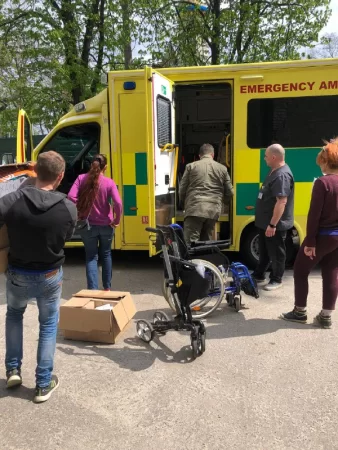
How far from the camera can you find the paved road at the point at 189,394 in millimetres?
2443

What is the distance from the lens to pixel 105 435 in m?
2.47

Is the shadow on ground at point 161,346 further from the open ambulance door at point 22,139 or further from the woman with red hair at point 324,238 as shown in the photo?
the open ambulance door at point 22,139

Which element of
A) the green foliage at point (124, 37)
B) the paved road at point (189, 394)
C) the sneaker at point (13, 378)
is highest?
the green foliage at point (124, 37)

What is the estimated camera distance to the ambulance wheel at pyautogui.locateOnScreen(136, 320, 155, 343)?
11.8 ft

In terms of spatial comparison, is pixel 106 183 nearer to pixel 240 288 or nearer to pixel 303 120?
pixel 240 288

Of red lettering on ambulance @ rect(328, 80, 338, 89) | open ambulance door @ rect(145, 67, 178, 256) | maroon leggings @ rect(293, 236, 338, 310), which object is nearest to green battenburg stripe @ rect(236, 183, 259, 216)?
open ambulance door @ rect(145, 67, 178, 256)

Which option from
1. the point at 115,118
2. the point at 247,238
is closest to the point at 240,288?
the point at 247,238

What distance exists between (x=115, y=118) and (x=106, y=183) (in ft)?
4.67

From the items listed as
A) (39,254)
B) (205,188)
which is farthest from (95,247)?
(39,254)

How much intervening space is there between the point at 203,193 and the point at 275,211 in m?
0.87

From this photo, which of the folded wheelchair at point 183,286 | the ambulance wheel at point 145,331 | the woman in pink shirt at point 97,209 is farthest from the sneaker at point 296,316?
the woman in pink shirt at point 97,209

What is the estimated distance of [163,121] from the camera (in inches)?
202

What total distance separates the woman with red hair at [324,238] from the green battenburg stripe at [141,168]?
2.42 metres

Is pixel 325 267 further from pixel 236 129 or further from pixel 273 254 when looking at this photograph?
pixel 236 129
